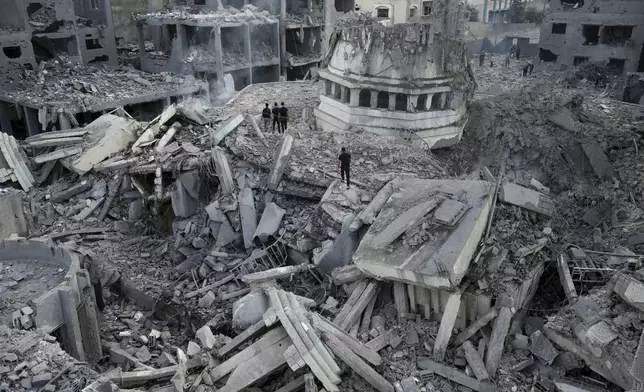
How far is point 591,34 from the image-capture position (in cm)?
2848

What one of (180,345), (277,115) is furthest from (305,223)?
(277,115)

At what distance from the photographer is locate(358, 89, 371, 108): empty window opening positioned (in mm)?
17703

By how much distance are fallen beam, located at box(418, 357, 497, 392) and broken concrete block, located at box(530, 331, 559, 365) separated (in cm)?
101

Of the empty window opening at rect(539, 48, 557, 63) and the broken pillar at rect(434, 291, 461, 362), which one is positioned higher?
the empty window opening at rect(539, 48, 557, 63)

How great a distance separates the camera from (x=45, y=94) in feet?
71.8

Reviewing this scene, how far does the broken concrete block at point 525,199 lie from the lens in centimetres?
1124

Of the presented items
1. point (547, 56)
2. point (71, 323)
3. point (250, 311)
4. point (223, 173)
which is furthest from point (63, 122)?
point (547, 56)

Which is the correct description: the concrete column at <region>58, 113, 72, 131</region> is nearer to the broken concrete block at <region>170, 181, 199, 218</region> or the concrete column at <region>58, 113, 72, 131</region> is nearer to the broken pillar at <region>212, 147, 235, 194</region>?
the broken concrete block at <region>170, 181, 199, 218</region>

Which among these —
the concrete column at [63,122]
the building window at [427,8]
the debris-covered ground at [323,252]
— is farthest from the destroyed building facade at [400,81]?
the building window at [427,8]

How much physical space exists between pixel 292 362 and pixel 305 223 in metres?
4.72

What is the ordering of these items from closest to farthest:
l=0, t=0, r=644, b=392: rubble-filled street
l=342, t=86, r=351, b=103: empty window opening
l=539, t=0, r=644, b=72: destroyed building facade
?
l=0, t=0, r=644, b=392: rubble-filled street
l=342, t=86, r=351, b=103: empty window opening
l=539, t=0, r=644, b=72: destroyed building facade

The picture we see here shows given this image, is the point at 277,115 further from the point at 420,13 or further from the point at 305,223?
the point at 420,13

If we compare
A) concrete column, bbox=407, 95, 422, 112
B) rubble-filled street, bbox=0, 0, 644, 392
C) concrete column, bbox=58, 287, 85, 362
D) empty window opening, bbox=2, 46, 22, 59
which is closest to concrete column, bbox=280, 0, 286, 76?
rubble-filled street, bbox=0, 0, 644, 392

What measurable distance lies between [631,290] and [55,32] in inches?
1028
